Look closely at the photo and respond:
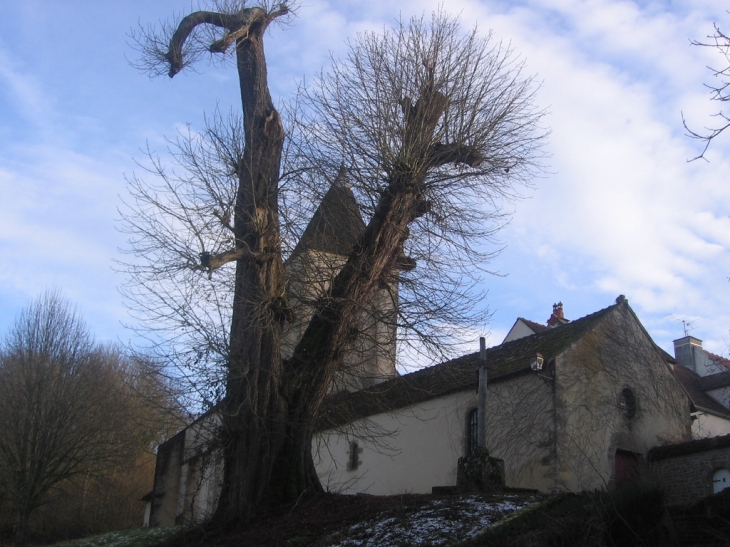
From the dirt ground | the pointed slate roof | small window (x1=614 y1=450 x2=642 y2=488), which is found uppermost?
the pointed slate roof

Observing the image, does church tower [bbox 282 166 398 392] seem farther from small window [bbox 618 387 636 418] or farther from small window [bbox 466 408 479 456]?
small window [bbox 618 387 636 418]

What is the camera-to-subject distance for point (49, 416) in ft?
79.0

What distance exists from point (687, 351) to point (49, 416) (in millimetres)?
25421

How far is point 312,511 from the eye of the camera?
974cm

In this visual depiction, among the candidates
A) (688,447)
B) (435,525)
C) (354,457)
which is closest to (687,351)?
(688,447)

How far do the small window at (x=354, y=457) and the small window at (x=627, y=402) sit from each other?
7568mm

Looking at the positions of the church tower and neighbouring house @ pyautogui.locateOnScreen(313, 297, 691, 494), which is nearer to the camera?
the church tower

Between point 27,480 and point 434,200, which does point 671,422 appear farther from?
point 27,480

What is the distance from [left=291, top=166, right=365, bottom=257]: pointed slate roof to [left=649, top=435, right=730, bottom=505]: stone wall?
8402 mm

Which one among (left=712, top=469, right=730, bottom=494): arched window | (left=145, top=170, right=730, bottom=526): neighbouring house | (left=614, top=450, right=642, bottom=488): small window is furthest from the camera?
(left=614, top=450, right=642, bottom=488): small window

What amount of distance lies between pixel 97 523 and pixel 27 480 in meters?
5.32

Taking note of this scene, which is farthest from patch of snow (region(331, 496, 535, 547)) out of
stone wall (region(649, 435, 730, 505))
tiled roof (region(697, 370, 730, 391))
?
tiled roof (region(697, 370, 730, 391))

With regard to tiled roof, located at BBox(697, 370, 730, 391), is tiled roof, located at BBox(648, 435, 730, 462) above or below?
below

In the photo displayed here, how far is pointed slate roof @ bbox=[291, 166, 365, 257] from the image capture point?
11953 mm
